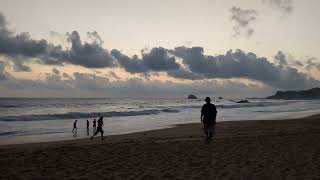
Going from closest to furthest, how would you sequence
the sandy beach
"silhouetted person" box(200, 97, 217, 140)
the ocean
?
the sandy beach → "silhouetted person" box(200, 97, 217, 140) → the ocean

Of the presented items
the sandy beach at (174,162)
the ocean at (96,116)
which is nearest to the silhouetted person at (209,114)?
the sandy beach at (174,162)

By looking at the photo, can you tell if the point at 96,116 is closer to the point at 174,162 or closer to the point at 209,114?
the point at 209,114

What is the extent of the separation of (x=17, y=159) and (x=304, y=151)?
30.2 feet

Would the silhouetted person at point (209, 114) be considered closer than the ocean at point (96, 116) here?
Result: Yes

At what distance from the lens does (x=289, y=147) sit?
1359cm

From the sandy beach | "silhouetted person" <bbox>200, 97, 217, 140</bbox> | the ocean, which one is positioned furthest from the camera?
the ocean

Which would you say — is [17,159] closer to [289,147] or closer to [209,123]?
[209,123]

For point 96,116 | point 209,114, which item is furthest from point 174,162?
point 96,116

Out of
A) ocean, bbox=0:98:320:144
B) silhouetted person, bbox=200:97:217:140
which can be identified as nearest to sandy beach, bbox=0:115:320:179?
silhouetted person, bbox=200:97:217:140

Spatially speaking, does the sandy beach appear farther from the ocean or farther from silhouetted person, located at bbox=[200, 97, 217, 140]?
the ocean

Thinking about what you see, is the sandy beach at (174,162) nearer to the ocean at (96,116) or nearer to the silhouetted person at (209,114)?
the silhouetted person at (209,114)

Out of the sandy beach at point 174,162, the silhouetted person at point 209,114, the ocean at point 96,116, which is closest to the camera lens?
the sandy beach at point 174,162

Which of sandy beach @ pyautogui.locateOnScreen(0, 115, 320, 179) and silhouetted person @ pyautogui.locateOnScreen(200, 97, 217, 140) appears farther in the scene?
silhouetted person @ pyautogui.locateOnScreen(200, 97, 217, 140)

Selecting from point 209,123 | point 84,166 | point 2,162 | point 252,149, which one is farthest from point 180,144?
point 2,162
